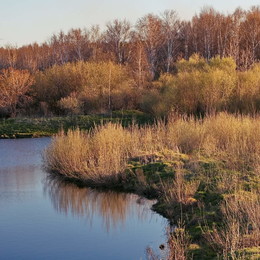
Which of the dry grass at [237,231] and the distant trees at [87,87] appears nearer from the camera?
the dry grass at [237,231]

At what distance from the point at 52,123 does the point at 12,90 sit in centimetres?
597

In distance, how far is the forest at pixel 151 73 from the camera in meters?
24.9

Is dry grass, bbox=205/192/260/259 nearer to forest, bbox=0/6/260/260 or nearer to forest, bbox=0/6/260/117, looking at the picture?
forest, bbox=0/6/260/260

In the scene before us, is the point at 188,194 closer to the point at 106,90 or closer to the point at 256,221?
the point at 256,221

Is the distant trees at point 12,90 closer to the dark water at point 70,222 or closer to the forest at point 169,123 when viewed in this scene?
the forest at point 169,123

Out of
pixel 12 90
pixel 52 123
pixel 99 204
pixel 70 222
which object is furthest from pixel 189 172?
pixel 12 90

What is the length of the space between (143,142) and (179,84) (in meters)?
10.6

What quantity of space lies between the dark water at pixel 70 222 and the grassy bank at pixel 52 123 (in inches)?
589

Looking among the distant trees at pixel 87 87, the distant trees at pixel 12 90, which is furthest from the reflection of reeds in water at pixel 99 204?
the distant trees at pixel 12 90

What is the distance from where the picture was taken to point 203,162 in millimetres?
13836

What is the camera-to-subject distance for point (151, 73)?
44.4 meters

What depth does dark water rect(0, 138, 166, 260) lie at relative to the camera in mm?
9344

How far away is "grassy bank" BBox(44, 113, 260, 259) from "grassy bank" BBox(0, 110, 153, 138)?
14.4 m

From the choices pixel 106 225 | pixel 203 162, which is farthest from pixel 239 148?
pixel 106 225
